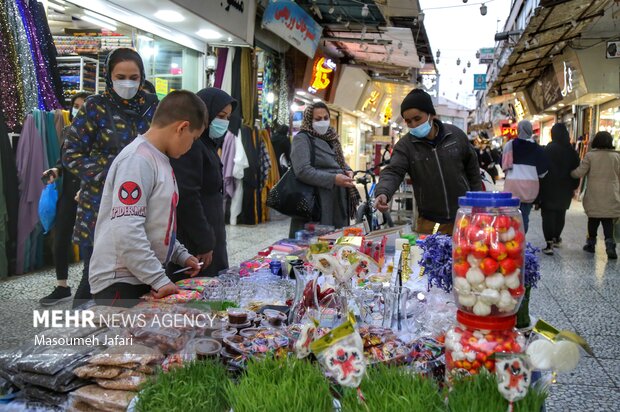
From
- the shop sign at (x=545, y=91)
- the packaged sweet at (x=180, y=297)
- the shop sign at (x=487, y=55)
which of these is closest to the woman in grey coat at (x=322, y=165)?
the packaged sweet at (x=180, y=297)

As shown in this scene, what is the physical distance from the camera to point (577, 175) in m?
7.48

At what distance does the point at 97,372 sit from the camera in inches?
56.2

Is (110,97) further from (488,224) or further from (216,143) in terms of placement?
(488,224)

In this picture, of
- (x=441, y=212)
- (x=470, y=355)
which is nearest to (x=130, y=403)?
(x=470, y=355)

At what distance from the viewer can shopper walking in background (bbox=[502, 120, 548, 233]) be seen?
705cm

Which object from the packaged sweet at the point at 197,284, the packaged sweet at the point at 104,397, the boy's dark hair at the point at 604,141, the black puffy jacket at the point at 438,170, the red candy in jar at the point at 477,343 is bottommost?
the packaged sweet at the point at 104,397

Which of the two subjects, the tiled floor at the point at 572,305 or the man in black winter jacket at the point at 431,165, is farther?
the man in black winter jacket at the point at 431,165

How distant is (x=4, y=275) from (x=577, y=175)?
730 centimetres

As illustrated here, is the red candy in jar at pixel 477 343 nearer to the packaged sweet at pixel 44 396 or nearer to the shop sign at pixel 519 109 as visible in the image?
the packaged sweet at pixel 44 396

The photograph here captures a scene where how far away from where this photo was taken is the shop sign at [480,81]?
25781mm

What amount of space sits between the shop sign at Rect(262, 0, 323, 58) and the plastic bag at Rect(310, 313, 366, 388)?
24.0 feet

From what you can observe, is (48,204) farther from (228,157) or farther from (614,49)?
(614,49)

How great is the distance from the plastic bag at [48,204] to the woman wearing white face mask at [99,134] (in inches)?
72.3

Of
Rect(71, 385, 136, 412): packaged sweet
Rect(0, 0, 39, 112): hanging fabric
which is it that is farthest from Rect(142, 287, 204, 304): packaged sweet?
Rect(0, 0, 39, 112): hanging fabric
